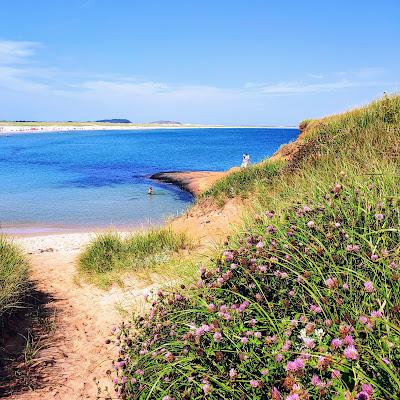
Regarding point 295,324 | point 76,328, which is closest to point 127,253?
point 76,328

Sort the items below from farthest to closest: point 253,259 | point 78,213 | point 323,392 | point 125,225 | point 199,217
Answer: point 78,213, point 125,225, point 199,217, point 253,259, point 323,392

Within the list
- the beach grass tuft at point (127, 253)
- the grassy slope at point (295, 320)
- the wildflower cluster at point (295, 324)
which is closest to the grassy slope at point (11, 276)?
the beach grass tuft at point (127, 253)

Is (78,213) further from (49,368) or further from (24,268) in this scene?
(49,368)

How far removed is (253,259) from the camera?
157 inches

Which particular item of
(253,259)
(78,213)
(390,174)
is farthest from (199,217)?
(78,213)

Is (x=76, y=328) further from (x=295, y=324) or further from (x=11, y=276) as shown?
(x=295, y=324)

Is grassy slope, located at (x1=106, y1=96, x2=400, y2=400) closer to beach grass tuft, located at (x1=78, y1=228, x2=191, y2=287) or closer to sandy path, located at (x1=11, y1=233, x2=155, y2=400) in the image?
sandy path, located at (x1=11, y1=233, x2=155, y2=400)

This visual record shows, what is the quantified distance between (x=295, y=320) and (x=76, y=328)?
5.34 meters

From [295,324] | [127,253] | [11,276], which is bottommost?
[127,253]

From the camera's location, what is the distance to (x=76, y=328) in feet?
23.9

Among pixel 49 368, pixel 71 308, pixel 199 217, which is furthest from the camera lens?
pixel 199 217

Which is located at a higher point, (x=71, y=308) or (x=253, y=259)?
(x=253, y=259)

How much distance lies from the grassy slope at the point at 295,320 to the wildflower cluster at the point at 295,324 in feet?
0.04

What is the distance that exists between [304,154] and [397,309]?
8.90 m
